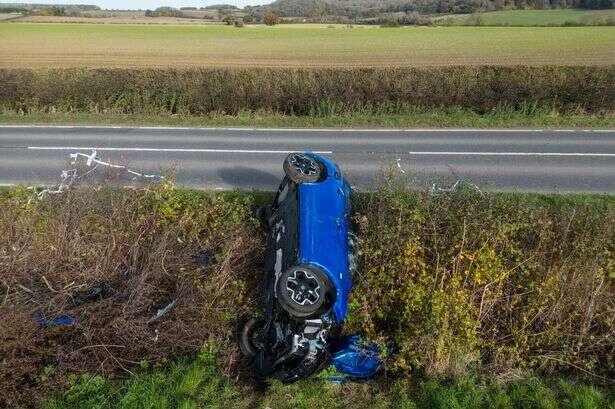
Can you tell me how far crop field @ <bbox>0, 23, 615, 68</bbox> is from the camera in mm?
27969

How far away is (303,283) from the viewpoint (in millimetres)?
5457

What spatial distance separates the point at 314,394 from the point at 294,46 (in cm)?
3147

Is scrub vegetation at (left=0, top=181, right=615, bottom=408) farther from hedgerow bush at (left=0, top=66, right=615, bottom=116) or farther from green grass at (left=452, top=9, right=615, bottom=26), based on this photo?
green grass at (left=452, top=9, right=615, bottom=26)

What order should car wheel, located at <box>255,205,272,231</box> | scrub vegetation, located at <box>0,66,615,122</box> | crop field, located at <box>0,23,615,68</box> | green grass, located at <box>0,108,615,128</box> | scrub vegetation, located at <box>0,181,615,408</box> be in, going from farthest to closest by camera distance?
crop field, located at <box>0,23,615,68</box>
scrub vegetation, located at <box>0,66,615,122</box>
green grass, located at <box>0,108,615,128</box>
car wheel, located at <box>255,205,272,231</box>
scrub vegetation, located at <box>0,181,615,408</box>

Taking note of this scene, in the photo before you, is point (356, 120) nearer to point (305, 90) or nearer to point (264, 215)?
point (305, 90)

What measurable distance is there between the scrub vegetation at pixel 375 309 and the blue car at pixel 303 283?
0.24m

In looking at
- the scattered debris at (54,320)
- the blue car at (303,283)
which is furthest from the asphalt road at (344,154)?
the scattered debris at (54,320)

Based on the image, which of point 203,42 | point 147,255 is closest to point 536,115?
point 147,255

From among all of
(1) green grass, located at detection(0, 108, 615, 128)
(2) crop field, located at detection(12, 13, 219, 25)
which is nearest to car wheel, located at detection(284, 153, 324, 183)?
(1) green grass, located at detection(0, 108, 615, 128)

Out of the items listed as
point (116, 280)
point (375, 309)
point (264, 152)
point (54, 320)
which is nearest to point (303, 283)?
point (375, 309)

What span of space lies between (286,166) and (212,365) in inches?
122

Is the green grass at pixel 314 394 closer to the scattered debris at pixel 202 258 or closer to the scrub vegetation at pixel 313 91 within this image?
the scattered debris at pixel 202 258

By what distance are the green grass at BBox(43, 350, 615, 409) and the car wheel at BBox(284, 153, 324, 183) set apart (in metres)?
2.99

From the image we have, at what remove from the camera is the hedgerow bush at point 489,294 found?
5.59m
